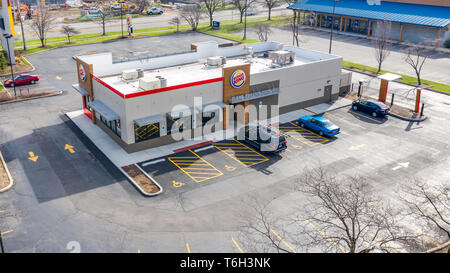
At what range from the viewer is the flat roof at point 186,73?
37506 mm

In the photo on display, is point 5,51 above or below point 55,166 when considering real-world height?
above

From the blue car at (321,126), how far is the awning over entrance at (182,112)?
11102 mm

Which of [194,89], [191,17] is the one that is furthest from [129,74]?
[191,17]

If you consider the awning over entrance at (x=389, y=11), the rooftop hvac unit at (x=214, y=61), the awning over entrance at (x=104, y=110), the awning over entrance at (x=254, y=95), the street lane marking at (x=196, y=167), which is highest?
the awning over entrance at (x=389, y=11)

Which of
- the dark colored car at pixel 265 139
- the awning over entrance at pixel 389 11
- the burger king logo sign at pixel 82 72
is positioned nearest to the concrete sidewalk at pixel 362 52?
the awning over entrance at pixel 389 11

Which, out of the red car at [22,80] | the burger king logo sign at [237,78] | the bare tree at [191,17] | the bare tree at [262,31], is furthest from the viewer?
the bare tree at [191,17]

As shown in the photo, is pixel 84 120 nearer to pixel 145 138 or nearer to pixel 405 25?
pixel 145 138

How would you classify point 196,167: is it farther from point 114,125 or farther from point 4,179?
point 4,179

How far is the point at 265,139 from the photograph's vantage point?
35562 mm

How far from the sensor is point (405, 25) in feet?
255

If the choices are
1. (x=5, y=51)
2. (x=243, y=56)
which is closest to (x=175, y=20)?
(x=5, y=51)

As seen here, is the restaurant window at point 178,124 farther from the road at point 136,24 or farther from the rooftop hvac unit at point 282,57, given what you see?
the road at point 136,24

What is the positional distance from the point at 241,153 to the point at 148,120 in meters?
8.30

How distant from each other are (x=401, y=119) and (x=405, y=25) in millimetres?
41997
